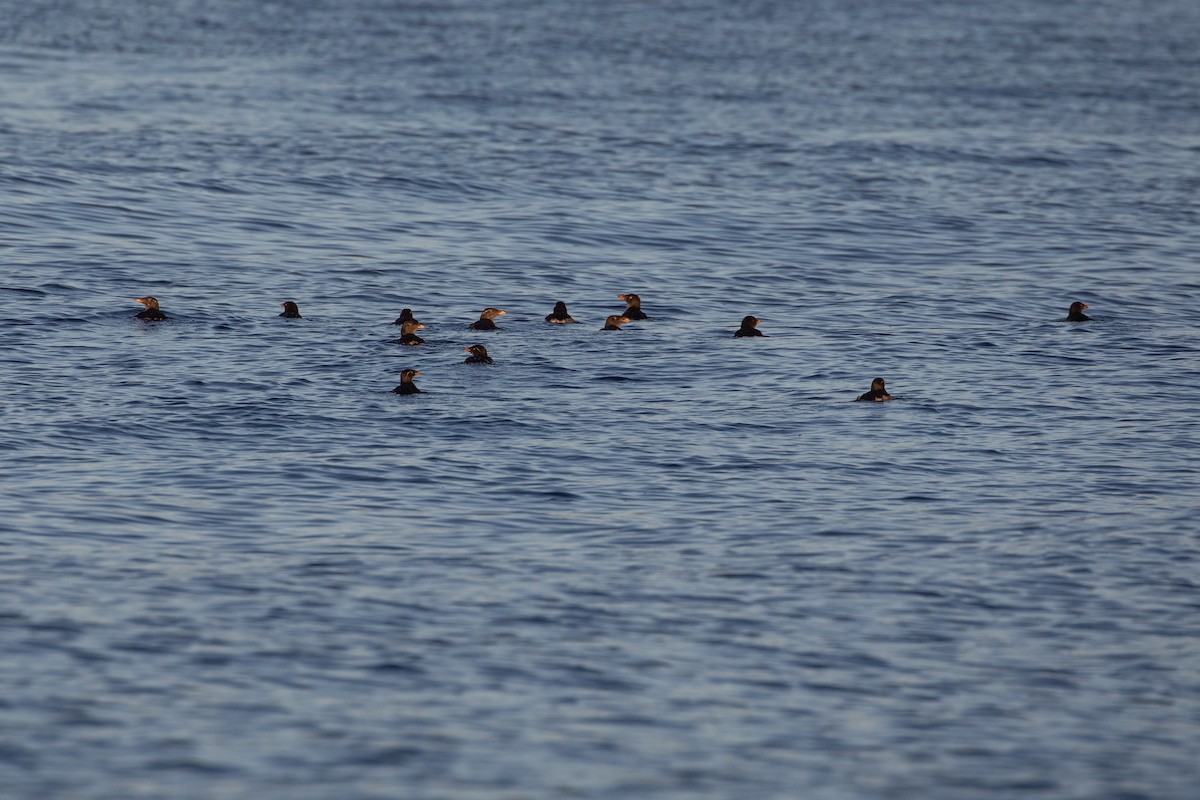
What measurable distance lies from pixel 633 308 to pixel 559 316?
163 centimetres

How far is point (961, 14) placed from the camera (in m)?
93.4

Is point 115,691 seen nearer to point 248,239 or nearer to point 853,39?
point 248,239

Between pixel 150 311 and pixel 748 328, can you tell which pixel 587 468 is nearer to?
pixel 748 328

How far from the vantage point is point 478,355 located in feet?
86.1

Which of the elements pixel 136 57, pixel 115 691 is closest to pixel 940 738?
pixel 115 691

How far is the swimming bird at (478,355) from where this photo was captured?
2617 cm

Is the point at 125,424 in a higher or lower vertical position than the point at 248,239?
lower

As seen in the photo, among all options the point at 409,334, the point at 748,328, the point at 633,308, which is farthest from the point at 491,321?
the point at 748,328

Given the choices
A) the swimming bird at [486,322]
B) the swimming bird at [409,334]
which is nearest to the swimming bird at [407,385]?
the swimming bird at [409,334]

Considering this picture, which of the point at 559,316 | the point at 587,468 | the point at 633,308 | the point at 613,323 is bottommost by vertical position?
the point at 587,468

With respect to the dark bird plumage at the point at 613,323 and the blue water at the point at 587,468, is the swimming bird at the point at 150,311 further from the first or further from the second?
the dark bird plumage at the point at 613,323

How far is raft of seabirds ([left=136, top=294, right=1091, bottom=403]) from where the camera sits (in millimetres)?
25141

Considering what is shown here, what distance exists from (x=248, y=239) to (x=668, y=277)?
9.77 m

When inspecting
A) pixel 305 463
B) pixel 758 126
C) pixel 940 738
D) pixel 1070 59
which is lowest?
pixel 940 738
